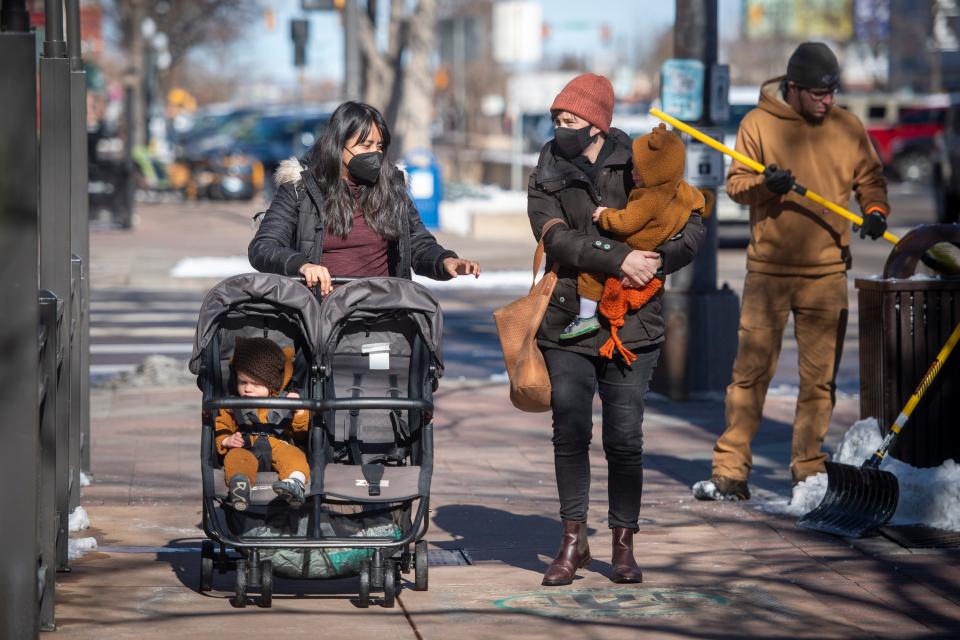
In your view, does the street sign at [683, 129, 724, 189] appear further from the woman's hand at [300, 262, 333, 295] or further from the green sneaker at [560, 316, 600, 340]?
the woman's hand at [300, 262, 333, 295]

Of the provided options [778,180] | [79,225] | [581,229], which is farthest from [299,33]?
[581,229]

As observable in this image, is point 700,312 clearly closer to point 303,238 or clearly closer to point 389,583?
point 303,238

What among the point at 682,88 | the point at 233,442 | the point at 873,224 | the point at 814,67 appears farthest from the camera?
the point at 682,88

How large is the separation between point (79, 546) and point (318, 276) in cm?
172

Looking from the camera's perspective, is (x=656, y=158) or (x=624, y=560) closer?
(x=656, y=158)

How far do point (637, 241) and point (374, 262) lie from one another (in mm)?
1009

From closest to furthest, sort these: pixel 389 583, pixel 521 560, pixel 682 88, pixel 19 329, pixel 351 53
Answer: pixel 19 329
pixel 389 583
pixel 521 560
pixel 682 88
pixel 351 53

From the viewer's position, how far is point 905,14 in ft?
242

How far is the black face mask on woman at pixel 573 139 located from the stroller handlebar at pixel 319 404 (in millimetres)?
1125

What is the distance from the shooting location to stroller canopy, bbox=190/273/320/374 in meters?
5.59

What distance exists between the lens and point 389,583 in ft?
18.4

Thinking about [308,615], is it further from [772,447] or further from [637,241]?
[772,447]

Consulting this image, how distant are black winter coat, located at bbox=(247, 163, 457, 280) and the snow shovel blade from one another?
7.01 ft

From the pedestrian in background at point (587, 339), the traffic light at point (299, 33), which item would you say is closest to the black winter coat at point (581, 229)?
the pedestrian in background at point (587, 339)
